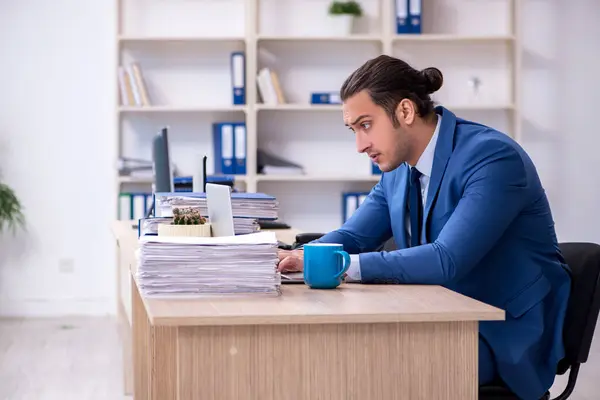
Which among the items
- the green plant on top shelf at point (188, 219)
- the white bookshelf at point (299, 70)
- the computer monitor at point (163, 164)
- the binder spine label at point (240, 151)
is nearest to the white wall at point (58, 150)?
the white bookshelf at point (299, 70)

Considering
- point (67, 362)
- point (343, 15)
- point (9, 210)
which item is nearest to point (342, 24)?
point (343, 15)

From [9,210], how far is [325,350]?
414 centimetres

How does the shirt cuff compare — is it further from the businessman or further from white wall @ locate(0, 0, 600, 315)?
white wall @ locate(0, 0, 600, 315)

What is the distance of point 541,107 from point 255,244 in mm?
4282

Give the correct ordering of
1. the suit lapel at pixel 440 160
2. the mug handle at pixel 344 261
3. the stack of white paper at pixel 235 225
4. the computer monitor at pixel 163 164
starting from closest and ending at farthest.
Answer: the mug handle at pixel 344 261, the suit lapel at pixel 440 160, the stack of white paper at pixel 235 225, the computer monitor at pixel 163 164

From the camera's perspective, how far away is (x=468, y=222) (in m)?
1.89

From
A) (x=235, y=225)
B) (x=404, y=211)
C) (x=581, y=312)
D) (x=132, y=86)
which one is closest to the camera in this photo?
(x=581, y=312)

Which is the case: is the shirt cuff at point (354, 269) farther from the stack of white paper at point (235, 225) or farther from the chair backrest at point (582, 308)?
the stack of white paper at point (235, 225)

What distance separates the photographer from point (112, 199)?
18.3ft

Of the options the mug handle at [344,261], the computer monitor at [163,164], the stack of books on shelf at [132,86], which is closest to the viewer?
the mug handle at [344,261]

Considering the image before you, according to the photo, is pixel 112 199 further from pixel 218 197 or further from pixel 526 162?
pixel 526 162

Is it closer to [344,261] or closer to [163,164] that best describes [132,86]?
[163,164]

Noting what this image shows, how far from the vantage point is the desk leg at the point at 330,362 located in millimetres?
1518

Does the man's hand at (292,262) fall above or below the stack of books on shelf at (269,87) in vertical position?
below
